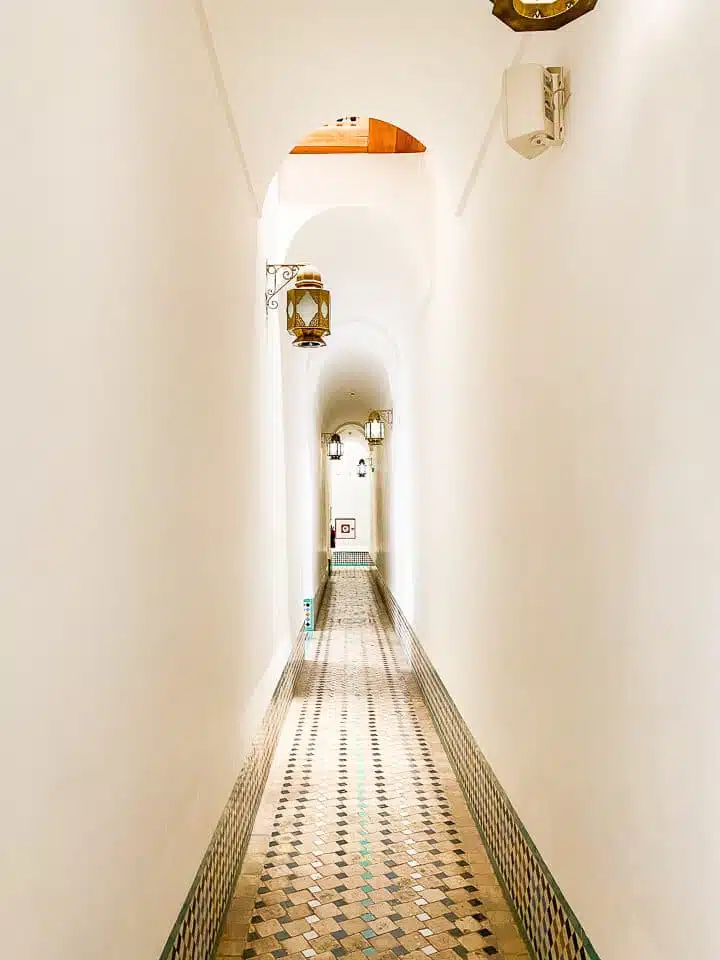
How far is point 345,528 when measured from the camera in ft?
97.2

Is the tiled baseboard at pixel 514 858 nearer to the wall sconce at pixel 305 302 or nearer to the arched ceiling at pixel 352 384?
the wall sconce at pixel 305 302

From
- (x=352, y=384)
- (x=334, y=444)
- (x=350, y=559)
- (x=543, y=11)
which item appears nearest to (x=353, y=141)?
(x=543, y=11)

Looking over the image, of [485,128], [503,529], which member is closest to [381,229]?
[485,128]

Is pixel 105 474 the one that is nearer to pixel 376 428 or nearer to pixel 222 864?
pixel 222 864

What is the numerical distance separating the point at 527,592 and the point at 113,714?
1735 mm

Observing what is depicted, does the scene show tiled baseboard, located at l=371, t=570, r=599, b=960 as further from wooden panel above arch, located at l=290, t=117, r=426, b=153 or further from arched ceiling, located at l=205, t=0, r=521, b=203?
wooden panel above arch, located at l=290, t=117, r=426, b=153

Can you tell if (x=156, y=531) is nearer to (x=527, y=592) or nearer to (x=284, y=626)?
(x=527, y=592)

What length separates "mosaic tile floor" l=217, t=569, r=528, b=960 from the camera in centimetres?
328

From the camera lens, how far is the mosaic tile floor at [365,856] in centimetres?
328

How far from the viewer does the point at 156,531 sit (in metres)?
2.33

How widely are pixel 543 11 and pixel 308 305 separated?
146 inches

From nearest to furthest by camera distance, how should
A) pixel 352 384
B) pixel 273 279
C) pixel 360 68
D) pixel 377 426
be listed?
pixel 360 68, pixel 273 279, pixel 377 426, pixel 352 384

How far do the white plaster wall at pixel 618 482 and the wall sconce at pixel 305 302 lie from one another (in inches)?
80.7

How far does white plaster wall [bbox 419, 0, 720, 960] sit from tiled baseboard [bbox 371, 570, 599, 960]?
9 centimetres
